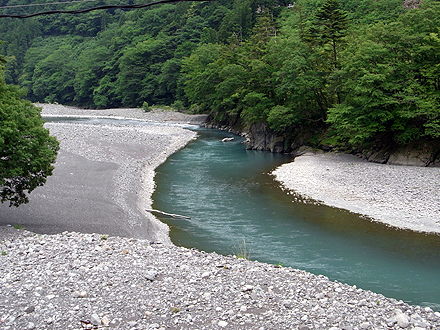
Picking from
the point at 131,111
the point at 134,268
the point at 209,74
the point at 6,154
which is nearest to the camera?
the point at 134,268

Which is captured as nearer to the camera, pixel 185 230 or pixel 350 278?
pixel 350 278

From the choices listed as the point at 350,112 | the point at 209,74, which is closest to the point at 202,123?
the point at 209,74

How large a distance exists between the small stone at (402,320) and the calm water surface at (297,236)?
2431 millimetres

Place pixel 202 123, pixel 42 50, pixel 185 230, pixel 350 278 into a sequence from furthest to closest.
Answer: pixel 42 50 → pixel 202 123 → pixel 185 230 → pixel 350 278

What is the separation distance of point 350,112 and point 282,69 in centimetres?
931

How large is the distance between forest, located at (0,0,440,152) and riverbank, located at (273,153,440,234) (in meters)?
4.01

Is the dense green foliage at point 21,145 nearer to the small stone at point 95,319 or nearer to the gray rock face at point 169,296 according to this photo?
the gray rock face at point 169,296

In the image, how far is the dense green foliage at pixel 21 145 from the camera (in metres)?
15.2

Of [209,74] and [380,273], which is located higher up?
[209,74]

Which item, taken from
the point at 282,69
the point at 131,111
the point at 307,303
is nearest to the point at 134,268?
the point at 307,303

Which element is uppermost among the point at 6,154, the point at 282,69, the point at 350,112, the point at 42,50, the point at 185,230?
the point at 42,50

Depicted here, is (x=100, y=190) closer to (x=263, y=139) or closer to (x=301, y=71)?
(x=301, y=71)

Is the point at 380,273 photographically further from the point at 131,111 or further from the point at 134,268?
the point at 131,111

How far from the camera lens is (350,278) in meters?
13.5
